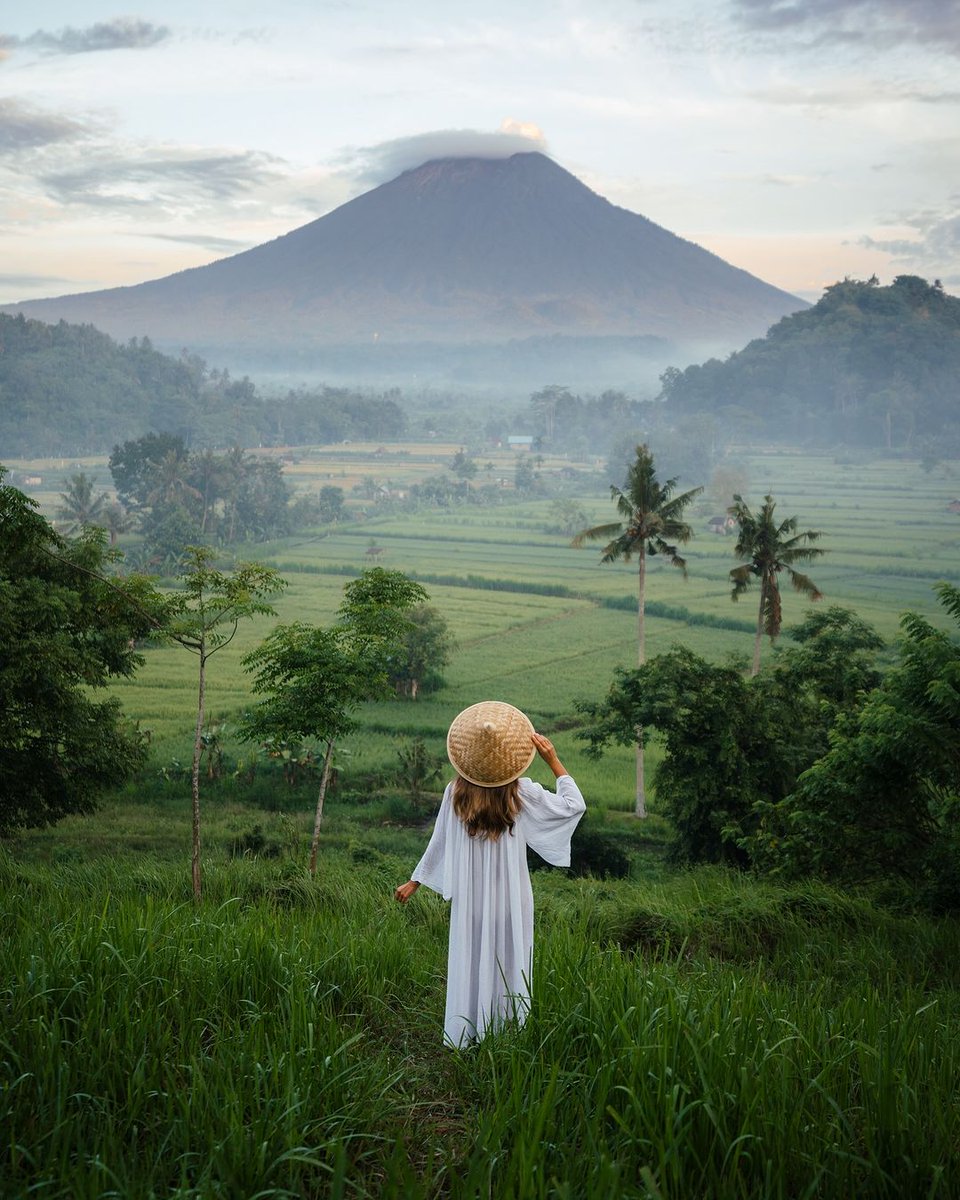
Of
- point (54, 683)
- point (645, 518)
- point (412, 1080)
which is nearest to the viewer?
point (412, 1080)

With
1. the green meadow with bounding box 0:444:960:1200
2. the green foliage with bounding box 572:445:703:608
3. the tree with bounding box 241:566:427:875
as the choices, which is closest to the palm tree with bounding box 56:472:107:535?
the green foliage with bounding box 572:445:703:608

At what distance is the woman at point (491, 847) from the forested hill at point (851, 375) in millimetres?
131440

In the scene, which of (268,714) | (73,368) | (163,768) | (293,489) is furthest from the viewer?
(73,368)

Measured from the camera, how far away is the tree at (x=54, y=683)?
13.7 meters

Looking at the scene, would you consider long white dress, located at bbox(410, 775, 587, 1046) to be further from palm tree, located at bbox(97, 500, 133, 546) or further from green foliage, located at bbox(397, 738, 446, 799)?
palm tree, located at bbox(97, 500, 133, 546)

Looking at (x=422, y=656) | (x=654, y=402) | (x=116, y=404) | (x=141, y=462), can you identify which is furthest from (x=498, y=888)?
(x=654, y=402)

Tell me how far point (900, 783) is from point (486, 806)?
279 inches

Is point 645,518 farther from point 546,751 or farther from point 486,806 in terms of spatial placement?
point 486,806

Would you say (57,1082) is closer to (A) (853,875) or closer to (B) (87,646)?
(A) (853,875)

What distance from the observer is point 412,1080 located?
312 centimetres

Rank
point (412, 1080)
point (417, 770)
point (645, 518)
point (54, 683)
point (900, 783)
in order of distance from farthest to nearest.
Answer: point (645, 518), point (417, 770), point (54, 683), point (900, 783), point (412, 1080)

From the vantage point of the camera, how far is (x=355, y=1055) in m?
3.15

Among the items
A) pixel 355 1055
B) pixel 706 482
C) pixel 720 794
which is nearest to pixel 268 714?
pixel 720 794

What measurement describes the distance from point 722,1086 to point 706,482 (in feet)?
362
